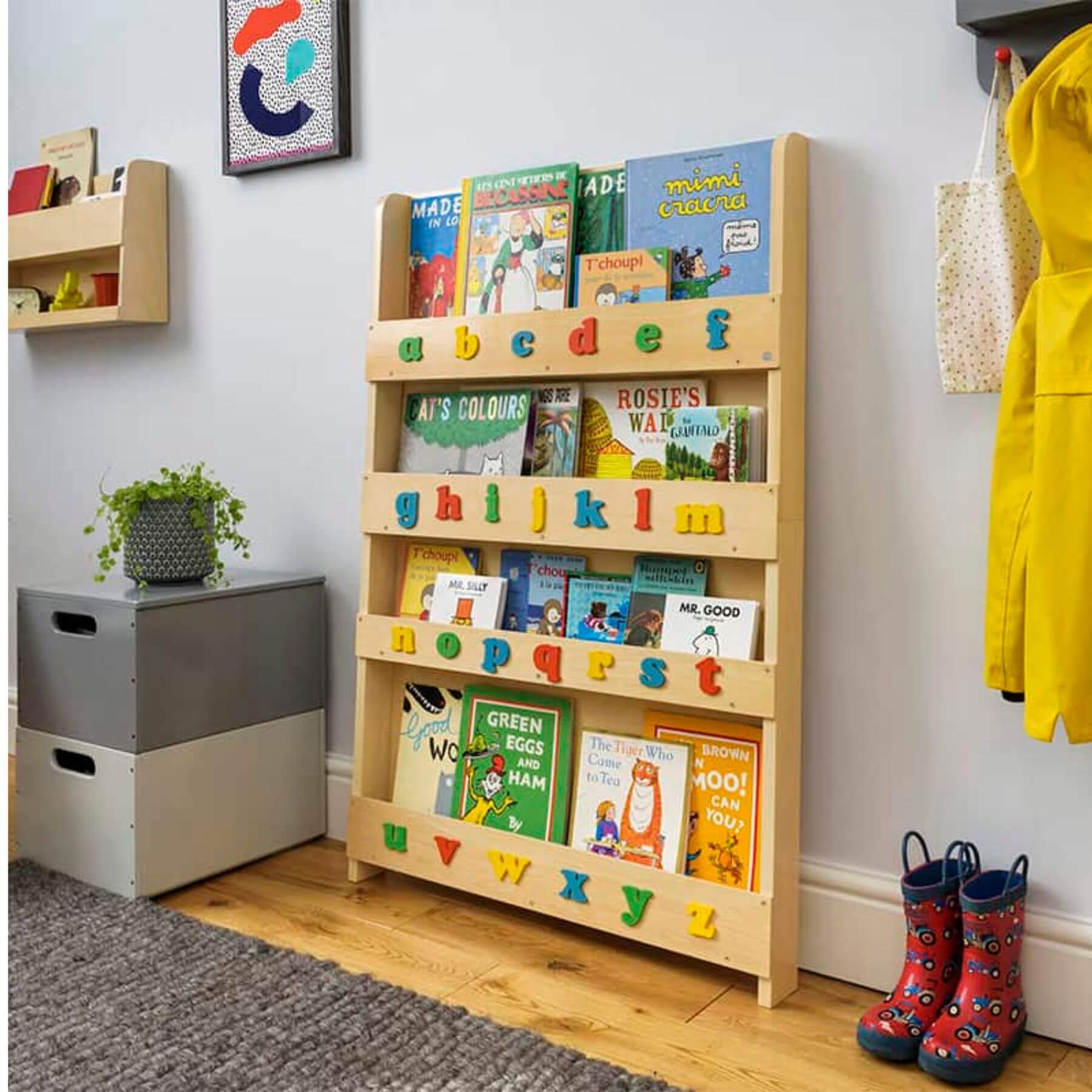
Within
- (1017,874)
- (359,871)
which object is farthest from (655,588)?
(359,871)

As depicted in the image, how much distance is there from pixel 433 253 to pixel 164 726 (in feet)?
3.27

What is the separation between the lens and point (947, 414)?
5.95ft

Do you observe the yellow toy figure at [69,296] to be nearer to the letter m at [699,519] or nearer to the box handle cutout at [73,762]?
the box handle cutout at [73,762]

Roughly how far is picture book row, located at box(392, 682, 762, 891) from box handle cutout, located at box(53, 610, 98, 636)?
613mm

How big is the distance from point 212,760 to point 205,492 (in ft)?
1.67

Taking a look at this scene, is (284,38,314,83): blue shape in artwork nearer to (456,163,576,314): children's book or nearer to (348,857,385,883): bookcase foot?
(456,163,576,314): children's book

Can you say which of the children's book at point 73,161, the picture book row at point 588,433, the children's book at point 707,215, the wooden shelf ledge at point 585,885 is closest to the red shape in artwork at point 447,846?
the wooden shelf ledge at point 585,885

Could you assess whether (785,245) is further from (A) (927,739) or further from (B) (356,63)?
(B) (356,63)

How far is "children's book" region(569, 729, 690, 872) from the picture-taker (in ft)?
6.59

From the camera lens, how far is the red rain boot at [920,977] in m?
1.67

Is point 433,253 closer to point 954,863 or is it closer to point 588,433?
point 588,433

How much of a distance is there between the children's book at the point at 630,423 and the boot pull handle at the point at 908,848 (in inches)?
26.2

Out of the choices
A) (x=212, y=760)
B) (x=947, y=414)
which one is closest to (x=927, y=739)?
(x=947, y=414)

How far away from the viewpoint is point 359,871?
7.65 feet
